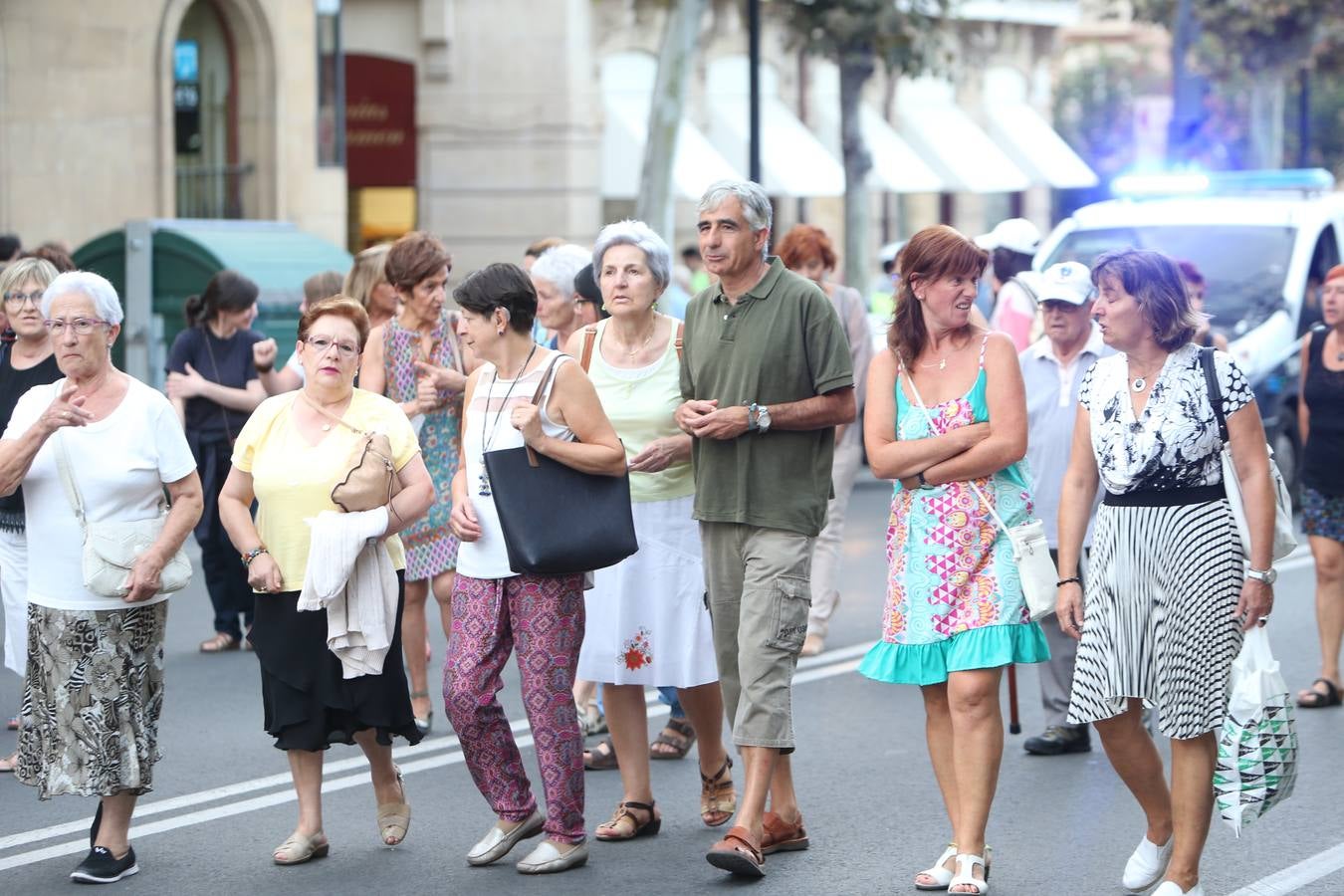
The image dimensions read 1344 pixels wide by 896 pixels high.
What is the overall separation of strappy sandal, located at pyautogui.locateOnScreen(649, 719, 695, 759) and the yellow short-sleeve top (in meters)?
2.08

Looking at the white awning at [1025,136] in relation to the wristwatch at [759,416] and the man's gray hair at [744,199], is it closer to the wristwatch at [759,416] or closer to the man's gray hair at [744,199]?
the man's gray hair at [744,199]

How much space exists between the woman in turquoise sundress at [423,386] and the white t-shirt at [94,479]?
1956mm

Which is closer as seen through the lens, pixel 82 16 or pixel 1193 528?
pixel 1193 528

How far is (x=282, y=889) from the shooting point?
6215mm

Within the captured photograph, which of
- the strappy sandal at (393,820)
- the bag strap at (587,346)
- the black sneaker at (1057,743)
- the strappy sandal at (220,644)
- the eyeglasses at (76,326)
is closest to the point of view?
the eyeglasses at (76,326)

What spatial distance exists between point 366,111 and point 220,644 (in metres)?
20.5

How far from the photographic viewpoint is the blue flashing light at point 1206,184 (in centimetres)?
1602

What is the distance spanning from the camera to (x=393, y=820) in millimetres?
6652

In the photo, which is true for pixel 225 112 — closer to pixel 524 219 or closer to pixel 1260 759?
pixel 524 219

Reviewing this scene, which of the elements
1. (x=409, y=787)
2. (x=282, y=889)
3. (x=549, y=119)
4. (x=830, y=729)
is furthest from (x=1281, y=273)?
(x=549, y=119)

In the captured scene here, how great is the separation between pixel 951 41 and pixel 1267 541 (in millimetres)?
35462

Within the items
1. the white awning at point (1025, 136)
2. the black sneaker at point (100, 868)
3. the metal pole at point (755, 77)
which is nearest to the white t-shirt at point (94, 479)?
the black sneaker at point (100, 868)

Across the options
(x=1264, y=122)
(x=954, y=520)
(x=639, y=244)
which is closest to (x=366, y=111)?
(x=1264, y=122)

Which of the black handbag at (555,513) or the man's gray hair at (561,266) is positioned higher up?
the man's gray hair at (561,266)
